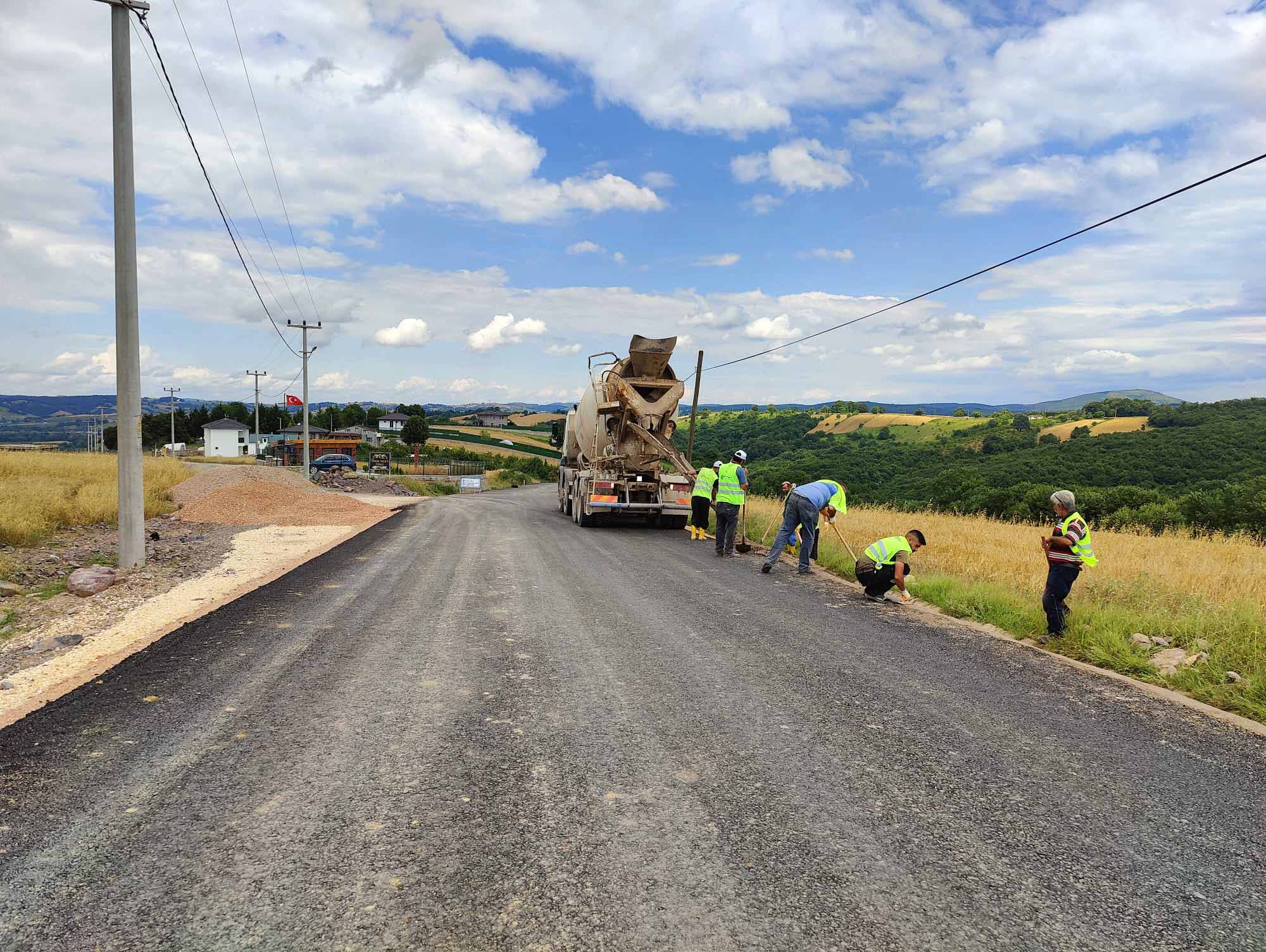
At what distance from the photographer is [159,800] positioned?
10.9 feet

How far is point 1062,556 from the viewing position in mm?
6684

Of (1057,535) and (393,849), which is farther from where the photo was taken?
(1057,535)

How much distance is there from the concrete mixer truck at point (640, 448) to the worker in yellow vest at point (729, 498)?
13.3ft

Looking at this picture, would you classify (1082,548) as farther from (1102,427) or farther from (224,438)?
(224,438)

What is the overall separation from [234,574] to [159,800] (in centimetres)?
705

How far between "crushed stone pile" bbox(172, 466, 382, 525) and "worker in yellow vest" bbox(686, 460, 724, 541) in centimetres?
808

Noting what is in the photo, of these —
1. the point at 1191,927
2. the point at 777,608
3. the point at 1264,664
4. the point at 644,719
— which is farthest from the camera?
the point at 777,608

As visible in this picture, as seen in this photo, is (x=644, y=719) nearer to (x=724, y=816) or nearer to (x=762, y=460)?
(x=724, y=816)

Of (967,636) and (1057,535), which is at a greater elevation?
(1057,535)

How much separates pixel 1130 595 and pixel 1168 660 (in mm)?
2236

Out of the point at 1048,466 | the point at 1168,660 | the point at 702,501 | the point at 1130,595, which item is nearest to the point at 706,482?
the point at 702,501

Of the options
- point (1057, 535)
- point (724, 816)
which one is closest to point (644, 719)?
point (724, 816)

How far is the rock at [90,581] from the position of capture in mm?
8227

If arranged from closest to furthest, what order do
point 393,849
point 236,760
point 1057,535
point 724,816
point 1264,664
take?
point 393,849 < point 724,816 < point 236,760 < point 1264,664 < point 1057,535
